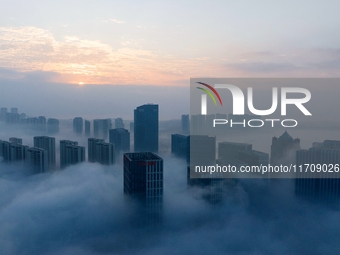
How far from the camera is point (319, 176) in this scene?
9.23 metres

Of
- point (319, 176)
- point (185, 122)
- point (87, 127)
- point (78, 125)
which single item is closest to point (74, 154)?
point (87, 127)

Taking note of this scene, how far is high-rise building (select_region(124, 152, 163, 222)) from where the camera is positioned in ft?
22.9

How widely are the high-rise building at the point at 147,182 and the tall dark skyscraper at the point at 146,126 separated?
7.88 meters

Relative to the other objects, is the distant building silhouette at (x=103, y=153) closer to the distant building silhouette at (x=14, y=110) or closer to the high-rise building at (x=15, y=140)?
the high-rise building at (x=15, y=140)

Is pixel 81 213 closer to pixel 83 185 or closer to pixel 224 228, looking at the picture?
pixel 83 185

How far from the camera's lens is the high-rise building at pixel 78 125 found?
16719 millimetres

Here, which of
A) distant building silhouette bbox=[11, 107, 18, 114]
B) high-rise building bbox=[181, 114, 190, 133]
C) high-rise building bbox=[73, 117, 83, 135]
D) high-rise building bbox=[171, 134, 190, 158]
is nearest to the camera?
high-rise building bbox=[171, 134, 190, 158]

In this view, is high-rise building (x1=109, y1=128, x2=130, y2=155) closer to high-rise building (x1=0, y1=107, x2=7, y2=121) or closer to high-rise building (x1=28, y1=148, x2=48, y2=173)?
high-rise building (x1=28, y1=148, x2=48, y2=173)

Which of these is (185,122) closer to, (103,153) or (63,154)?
(103,153)

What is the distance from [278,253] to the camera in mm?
6270

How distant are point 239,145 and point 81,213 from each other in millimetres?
5662

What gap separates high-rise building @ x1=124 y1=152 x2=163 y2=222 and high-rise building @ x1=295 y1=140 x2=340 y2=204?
4.53m

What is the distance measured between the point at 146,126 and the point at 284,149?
24.1 ft

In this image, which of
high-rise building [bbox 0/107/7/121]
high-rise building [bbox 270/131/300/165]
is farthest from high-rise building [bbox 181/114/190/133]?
high-rise building [bbox 0/107/7/121]
